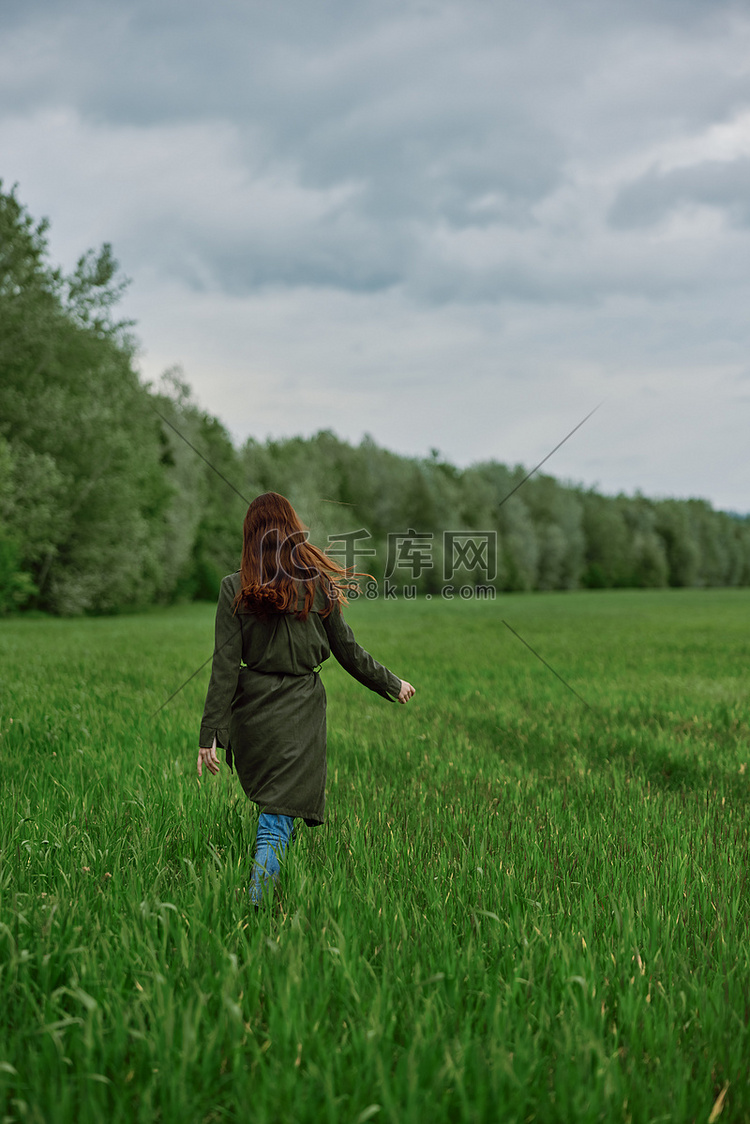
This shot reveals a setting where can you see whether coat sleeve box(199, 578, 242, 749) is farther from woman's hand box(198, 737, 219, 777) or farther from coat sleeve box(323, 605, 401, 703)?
coat sleeve box(323, 605, 401, 703)

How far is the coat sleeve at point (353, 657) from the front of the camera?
3.87 meters

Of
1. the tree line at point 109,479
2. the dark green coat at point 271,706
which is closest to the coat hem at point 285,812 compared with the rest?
the dark green coat at point 271,706

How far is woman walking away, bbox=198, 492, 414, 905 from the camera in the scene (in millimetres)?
3574

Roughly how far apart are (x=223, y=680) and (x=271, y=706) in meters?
0.28

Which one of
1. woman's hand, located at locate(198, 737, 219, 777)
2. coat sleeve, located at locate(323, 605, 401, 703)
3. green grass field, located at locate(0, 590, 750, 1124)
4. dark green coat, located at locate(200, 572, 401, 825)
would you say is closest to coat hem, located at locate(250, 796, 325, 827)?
dark green coat, located at locate(200, 572, 401, 825)

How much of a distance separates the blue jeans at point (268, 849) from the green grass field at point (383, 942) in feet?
0.35

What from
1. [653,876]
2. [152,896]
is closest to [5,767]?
[152,896]

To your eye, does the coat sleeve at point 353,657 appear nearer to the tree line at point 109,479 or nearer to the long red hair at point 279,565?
the long red hair at point 279,565

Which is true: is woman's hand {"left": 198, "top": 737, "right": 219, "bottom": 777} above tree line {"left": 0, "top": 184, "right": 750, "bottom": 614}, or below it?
below

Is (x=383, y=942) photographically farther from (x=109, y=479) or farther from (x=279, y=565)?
(x=109, y=479)

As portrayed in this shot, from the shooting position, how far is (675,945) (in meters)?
2.93

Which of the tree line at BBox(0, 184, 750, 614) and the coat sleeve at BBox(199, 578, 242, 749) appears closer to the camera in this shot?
the coat sleeve at BBox(199, 578, 242, 749)

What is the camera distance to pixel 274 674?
12.1 feet

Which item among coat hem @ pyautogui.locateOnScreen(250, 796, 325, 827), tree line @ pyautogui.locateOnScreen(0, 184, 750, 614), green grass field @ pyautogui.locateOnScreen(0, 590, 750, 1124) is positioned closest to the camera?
green grass field @ pyautogui.locateOnScreen(0, 590, 750, 1124)
